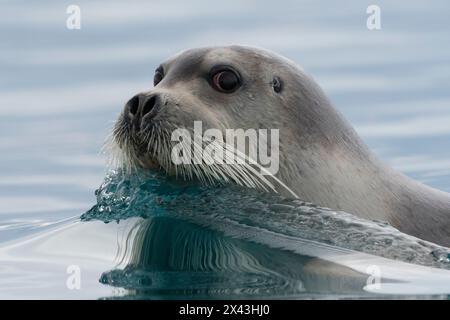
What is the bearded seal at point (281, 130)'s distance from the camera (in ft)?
27.8

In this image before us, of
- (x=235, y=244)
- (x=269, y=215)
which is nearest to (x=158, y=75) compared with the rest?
(x=269, y=215)

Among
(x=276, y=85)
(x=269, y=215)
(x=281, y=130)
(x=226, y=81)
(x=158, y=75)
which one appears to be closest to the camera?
(x=269, y=215)

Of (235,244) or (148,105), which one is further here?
(148,105)

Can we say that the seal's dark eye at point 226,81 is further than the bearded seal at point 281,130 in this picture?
Yes

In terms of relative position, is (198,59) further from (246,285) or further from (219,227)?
(246,285)

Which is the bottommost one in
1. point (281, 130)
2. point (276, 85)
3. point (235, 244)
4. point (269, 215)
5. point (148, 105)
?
point (235, 244)

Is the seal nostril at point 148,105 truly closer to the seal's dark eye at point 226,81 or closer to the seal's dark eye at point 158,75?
the seal's dark eye at point 226,81

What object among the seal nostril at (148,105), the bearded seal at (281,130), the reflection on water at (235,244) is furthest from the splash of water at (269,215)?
the seal nostril at (148,105)

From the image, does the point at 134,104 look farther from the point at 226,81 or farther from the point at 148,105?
the point at 226,81

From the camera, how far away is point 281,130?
8.67m

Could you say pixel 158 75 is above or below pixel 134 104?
above

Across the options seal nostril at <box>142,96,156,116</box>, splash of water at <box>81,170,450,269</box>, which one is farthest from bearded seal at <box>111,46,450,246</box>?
splash of water at <box>81,170,450,269</box>

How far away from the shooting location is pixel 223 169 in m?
8.43

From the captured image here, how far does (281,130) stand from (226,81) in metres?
0.54
